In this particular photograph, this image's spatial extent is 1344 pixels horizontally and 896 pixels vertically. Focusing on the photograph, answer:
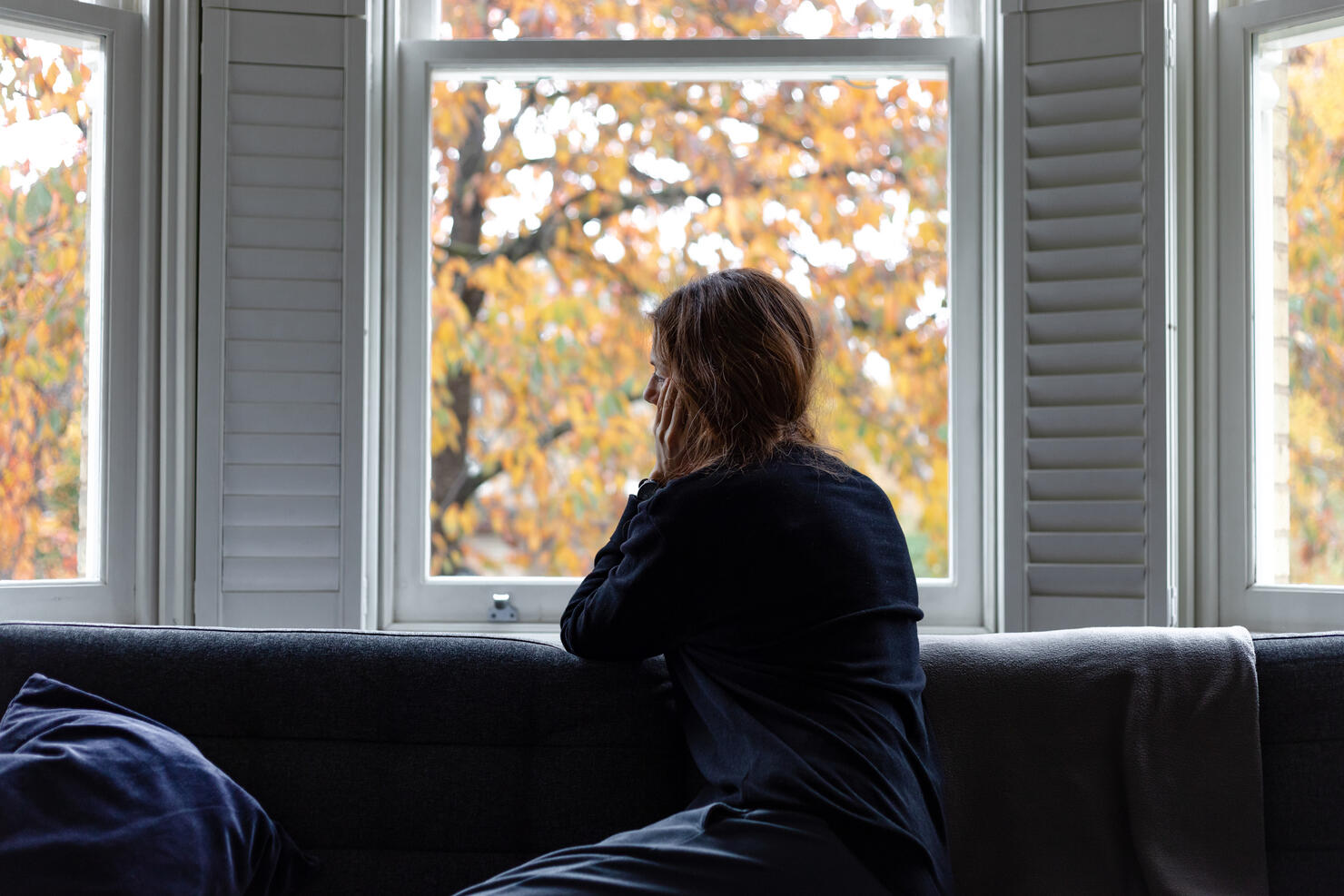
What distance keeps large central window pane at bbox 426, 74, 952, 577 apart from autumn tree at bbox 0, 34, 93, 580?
69cm

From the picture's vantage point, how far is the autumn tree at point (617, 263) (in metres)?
2.32

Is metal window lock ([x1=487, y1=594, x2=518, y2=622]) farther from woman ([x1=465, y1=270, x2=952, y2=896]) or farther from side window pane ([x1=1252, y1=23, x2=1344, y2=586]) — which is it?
side window pane ([x1=1252, y1=23, x2=1344, y2=586])

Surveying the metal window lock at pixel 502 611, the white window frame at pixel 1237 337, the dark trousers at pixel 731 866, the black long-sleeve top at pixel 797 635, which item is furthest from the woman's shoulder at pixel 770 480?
the white window frame at pixel 1237 337

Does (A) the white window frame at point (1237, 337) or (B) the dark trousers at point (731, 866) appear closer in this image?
(B) the dark trousers at point (731, 866)

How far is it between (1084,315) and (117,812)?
1772mm

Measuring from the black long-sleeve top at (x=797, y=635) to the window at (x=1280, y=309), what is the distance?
3.50ft

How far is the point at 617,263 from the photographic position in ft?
7.71

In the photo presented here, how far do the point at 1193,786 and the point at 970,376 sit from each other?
951mm

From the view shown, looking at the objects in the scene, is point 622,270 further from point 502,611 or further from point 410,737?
point 410,737

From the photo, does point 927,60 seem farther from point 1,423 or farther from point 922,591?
point 1,423

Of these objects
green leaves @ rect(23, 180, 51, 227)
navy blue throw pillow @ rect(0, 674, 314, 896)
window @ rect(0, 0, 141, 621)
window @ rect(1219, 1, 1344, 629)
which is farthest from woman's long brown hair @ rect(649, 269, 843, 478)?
green leaves @ rect(23, 180, 51, 227)

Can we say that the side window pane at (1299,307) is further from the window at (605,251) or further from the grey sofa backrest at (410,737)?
the grey sofa backrest at (410,737)

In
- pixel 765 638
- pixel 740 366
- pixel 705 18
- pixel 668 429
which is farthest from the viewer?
pixel 705 18

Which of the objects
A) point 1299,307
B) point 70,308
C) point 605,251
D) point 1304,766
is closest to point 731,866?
point 1304,766
